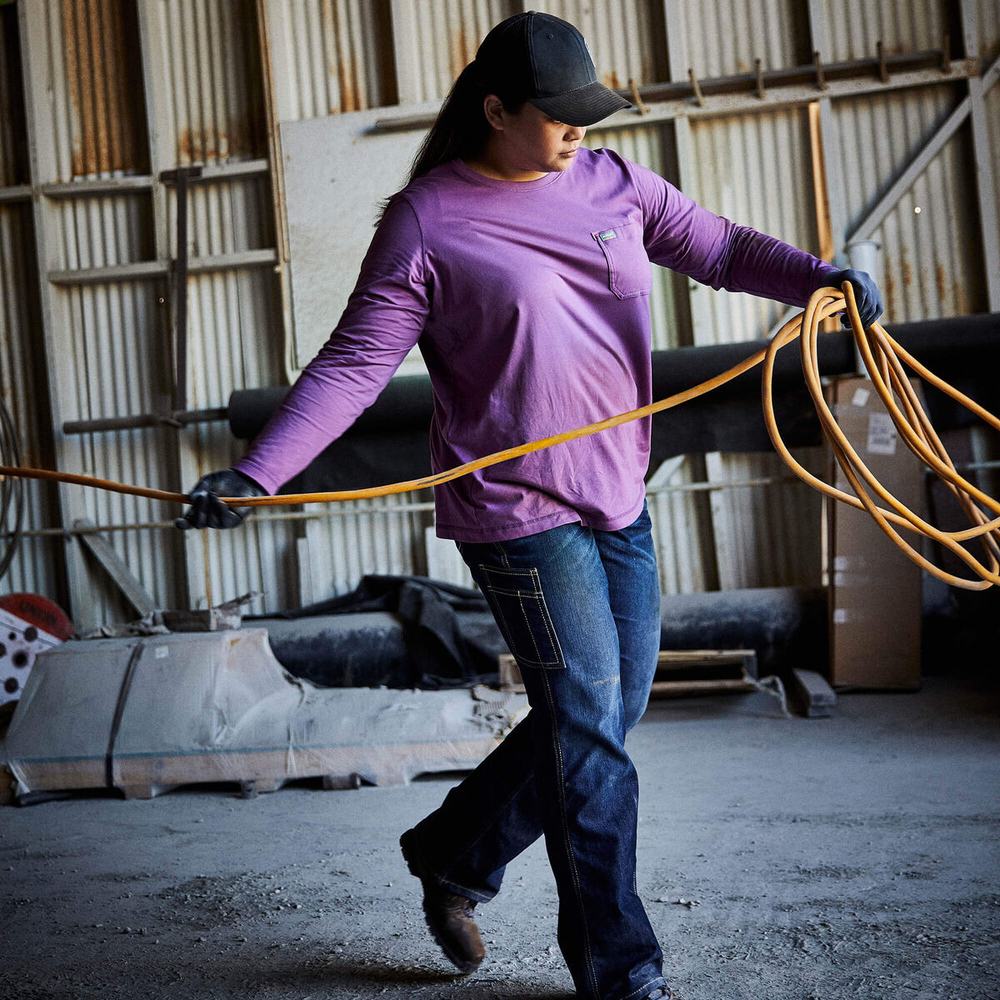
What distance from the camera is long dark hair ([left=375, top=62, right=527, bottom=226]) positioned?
1.92 metres

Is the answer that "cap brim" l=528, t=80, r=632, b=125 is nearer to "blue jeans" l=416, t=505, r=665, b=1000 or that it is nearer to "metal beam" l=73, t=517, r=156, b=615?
"blue jeans" l=416, t=505, r=665, b=1000

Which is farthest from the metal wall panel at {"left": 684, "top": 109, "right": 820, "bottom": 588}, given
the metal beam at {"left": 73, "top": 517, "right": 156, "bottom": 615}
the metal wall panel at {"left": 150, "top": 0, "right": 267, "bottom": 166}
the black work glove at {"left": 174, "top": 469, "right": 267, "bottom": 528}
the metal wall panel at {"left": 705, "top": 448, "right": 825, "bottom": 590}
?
the black work glove at {"left": 174, "top": 469, "right": 267, "bottom": 528}

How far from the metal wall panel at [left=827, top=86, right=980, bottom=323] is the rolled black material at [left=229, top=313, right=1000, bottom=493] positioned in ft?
1.89

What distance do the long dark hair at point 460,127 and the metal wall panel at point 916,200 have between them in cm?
518

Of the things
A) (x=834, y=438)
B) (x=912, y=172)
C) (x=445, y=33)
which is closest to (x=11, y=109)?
(x=445, y=33)

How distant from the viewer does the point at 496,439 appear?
1.88 m

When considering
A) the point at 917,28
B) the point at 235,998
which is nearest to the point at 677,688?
the point at 235,998

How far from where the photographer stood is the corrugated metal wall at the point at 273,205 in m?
6.58

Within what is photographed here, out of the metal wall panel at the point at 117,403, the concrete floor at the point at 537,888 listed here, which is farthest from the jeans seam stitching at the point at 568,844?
the metal wall panel at the point at 117,403

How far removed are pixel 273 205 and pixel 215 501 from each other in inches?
229

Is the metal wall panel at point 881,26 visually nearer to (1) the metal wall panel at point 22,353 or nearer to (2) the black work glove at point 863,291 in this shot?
(2) the black work glove at point 863,291

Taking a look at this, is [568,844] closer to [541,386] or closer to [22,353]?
[541,386]

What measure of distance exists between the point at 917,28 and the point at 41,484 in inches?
257

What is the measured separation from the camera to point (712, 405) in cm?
633
